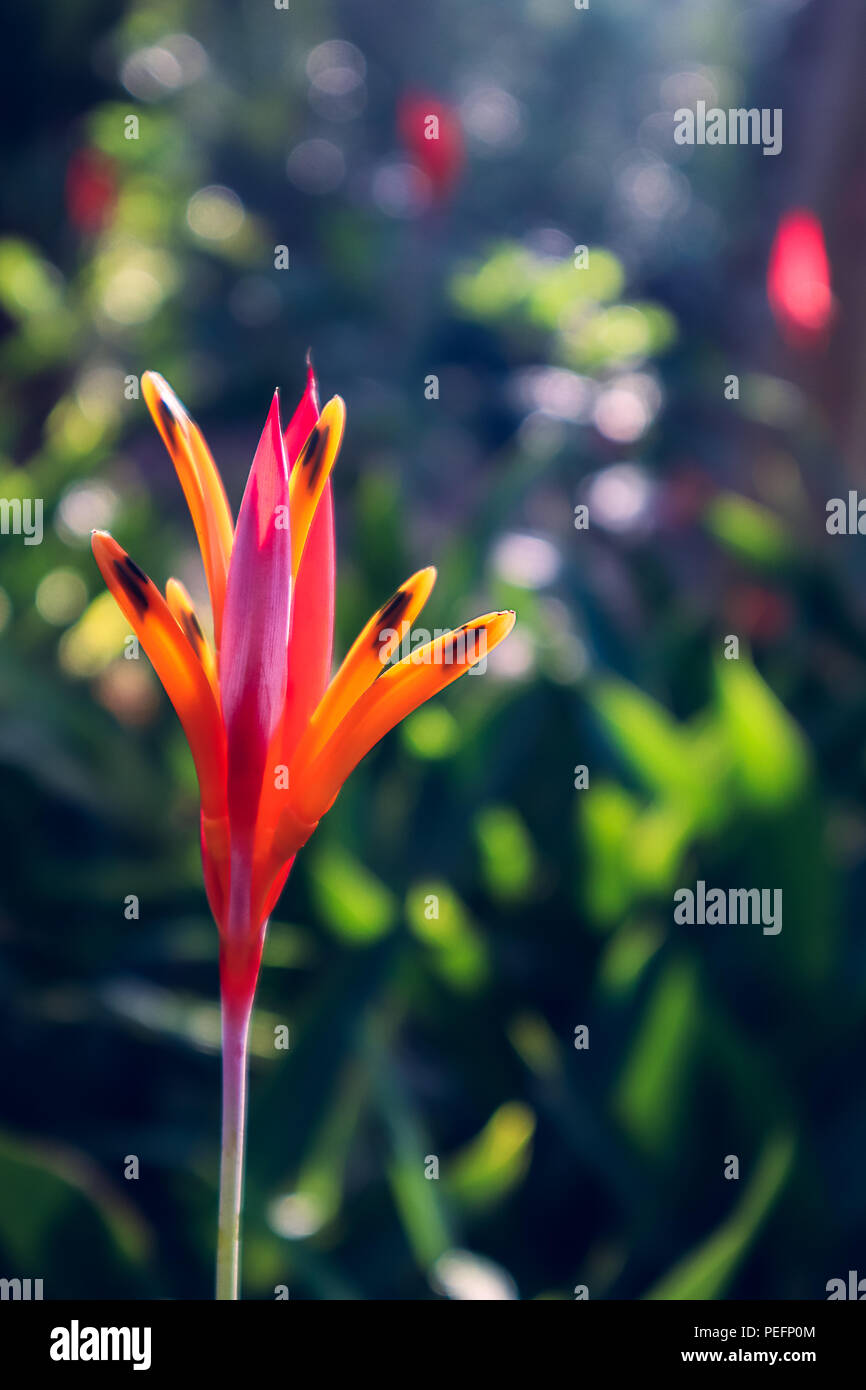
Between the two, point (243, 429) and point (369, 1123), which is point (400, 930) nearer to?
point (369, 1123)

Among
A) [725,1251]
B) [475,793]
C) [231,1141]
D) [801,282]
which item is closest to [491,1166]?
[725,1251]

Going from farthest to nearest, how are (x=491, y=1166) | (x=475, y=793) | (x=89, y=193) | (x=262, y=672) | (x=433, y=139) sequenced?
1. (x=89, y=193)
2. (x=433, y=139)
3. (x=475, y=793)
4. (x=491, y=1166)
5. (x=262, y=672)

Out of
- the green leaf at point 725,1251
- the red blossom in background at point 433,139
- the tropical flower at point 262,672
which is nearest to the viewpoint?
the tropical flower at point 262,672

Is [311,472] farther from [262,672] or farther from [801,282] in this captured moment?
[801,282]

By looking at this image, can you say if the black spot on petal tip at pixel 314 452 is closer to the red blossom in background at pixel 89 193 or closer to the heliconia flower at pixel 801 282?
the heliconia flower at pixel 801 282

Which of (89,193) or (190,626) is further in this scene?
(89,193)

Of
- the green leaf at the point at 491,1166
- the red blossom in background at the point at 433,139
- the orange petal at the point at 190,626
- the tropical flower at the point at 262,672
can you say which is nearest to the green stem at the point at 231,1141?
the tropical flower at the point at 262,672
